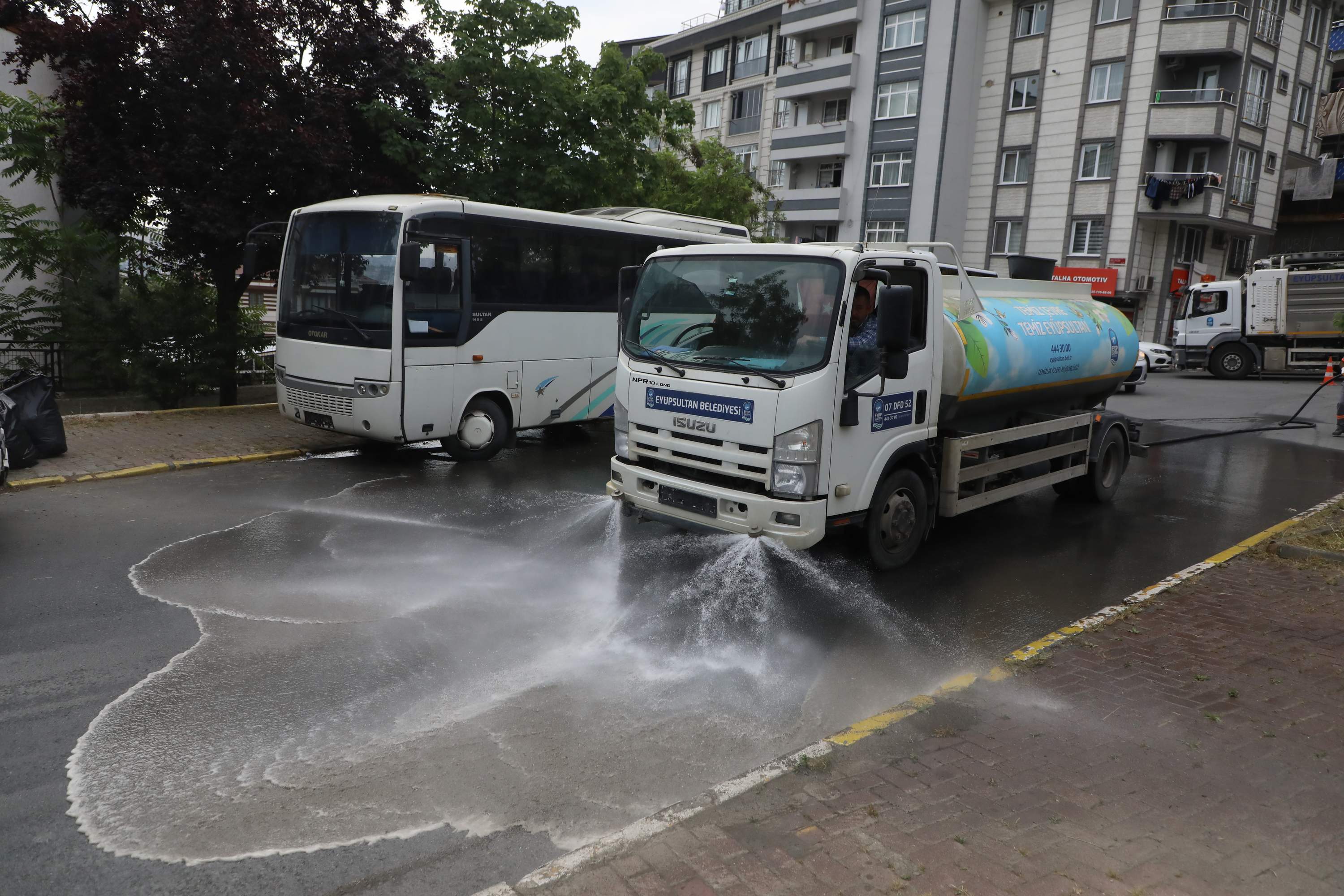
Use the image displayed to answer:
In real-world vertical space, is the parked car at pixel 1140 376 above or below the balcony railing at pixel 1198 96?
below

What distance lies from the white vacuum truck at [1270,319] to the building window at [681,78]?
1302 inches

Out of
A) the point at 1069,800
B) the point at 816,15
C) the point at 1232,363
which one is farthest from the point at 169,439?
the point at 816,15

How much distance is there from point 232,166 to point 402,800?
12.5 m

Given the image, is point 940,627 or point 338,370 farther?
point 338,370

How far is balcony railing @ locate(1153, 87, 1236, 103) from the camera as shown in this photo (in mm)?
34375

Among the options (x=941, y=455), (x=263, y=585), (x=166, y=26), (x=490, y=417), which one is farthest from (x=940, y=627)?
(x=166, y=26)

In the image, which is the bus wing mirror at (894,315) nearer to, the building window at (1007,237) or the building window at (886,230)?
the building window at (1007,237)

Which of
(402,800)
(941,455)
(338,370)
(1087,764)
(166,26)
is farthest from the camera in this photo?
(166,26)

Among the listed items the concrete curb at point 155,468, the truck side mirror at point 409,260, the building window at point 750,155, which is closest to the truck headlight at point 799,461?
the truck side mirror at point 409,260

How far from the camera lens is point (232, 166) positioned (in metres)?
13.9

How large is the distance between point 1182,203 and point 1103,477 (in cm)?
2966

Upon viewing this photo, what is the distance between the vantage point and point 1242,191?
36.6m

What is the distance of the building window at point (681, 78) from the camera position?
5444 centimetres

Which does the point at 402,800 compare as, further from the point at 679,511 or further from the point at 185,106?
the point at 185,106
